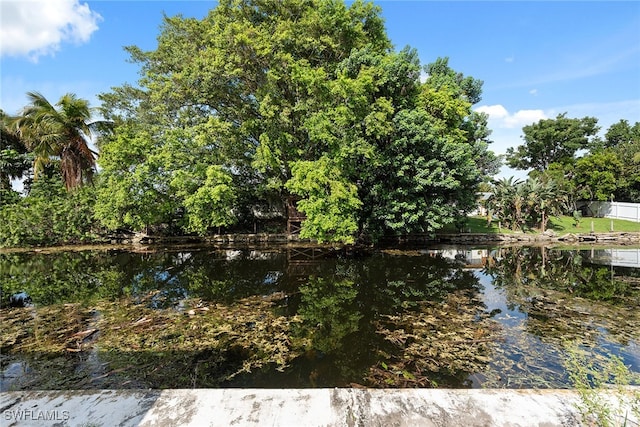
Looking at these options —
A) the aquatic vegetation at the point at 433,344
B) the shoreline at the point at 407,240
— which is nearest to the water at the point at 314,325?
the aquatic vegetation at the point at 433,344

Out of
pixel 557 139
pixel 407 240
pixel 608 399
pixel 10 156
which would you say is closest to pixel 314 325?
pixel 608 399

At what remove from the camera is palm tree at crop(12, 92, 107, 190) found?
1831cm

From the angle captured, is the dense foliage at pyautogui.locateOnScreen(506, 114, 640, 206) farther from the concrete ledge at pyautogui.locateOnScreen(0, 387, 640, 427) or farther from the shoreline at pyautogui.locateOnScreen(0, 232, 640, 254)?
the concrete ledge at pyautogui.locateOnScreen(0, 387, 640, 427)

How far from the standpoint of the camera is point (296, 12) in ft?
53.0

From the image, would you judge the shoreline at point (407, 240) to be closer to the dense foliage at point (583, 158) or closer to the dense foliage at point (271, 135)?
the dense foliage at point (271, 135)

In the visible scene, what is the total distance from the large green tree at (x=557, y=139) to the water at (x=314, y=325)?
24224mm

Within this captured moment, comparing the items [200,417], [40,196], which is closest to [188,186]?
[40,196]

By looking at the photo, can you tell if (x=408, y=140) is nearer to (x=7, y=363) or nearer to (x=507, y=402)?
(x=507, y=402)

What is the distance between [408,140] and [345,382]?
12.4m

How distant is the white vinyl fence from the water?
687 inches

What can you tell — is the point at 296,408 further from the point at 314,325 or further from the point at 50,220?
the point at 50,220

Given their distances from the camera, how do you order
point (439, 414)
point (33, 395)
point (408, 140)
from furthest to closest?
1. point (408, 140)
2. point (33, 395)
3. point (439, 414)

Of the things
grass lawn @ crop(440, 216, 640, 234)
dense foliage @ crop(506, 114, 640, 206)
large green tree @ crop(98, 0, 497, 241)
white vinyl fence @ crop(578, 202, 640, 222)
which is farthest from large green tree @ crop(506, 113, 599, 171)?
large green tree @ crop(98, 0, 497, 241)

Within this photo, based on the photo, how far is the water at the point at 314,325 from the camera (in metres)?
4.43
